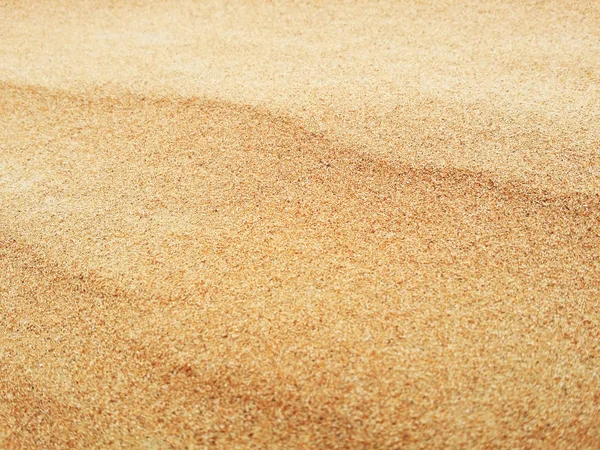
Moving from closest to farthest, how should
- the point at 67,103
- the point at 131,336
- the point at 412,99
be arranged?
the point at 131,336, the point at 412,99, the point at 67,103

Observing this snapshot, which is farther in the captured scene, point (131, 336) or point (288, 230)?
point (288, 230)

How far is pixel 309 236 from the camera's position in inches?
57.9

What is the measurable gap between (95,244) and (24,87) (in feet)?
3.05

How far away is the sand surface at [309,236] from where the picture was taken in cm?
117

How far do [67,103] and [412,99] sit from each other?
1240mm

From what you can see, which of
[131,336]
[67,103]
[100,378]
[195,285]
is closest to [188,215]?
[195,285]

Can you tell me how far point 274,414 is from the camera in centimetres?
115

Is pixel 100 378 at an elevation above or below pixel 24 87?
below

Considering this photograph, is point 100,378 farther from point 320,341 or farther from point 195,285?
point 320,341

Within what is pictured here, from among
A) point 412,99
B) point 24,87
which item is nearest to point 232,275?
point 412,99

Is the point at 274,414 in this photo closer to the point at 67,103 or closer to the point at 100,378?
the point at 100,378

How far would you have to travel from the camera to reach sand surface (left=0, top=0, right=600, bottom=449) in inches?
46.1

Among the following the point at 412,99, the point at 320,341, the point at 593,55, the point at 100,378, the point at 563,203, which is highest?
the point at 593,55

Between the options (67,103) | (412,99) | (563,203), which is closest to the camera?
(563,203)
